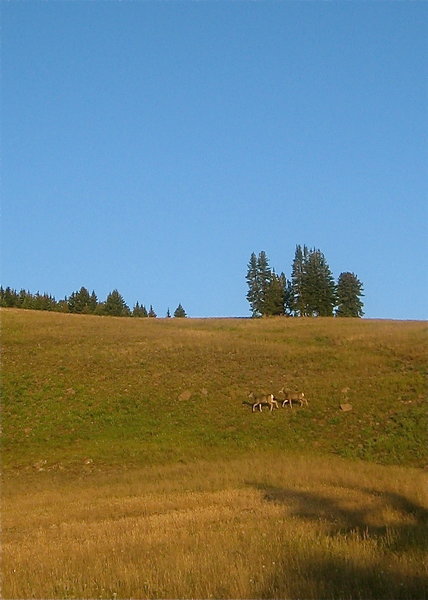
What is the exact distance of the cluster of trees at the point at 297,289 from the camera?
90.2 m

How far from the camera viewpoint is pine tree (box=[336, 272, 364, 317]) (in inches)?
3846

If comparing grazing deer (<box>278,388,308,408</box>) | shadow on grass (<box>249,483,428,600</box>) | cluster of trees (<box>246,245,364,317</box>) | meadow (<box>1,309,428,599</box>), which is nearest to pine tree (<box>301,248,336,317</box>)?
cluster of trees (<box>246,245,364,317</box>)

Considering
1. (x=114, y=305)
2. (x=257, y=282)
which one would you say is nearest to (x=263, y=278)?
(x=257, y=282)

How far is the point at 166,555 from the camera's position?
930 centimetres

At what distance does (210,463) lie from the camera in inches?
1001

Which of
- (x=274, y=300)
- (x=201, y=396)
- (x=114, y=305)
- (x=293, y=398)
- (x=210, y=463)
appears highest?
(x=114, y=305)

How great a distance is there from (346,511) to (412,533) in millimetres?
3136

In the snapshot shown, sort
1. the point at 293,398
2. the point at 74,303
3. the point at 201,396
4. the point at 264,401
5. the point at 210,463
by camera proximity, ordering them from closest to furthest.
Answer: the point at 210,463 → the point at 264,401 → the point at 293,398 → the point at 201,396 → the point at 74,303

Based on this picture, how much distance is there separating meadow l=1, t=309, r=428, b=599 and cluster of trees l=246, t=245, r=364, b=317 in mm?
28925

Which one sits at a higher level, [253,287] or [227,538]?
[253,287]

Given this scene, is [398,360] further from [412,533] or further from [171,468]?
[412,533]

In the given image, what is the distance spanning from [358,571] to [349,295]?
92.7 meters

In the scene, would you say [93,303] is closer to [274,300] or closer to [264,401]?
[274,300]

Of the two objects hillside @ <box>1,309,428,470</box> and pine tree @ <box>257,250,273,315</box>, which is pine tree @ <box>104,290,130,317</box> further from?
hillside @ <box>1,309,428,470</box>
